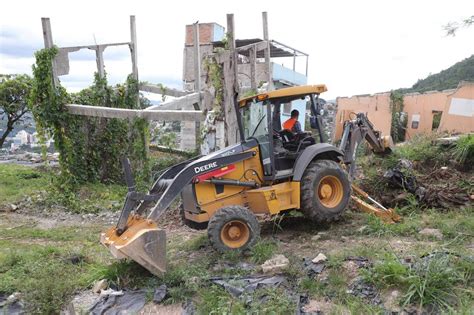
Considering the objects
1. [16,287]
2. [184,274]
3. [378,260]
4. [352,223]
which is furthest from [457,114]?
[16,287]

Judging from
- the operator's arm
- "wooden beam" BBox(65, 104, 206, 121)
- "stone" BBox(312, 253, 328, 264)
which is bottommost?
"stone" BBox(312, 253, 328, 264)

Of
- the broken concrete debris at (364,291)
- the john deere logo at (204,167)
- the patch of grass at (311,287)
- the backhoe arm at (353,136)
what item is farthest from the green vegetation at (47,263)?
the backhoe arm at (353,136)

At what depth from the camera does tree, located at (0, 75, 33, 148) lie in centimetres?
1781

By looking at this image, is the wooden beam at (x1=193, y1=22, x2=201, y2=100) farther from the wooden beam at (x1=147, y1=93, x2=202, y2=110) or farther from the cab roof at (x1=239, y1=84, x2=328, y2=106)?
the cab roof at (x1=239, y1=84, x2=328, y2=106)

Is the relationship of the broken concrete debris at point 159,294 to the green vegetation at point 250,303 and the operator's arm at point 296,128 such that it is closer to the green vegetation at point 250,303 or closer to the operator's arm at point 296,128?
the green vegetation at point 250,303

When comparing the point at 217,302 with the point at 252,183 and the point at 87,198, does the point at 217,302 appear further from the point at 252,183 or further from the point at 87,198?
the point at 87,198

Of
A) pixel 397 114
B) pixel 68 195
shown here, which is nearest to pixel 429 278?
pixel 68 195

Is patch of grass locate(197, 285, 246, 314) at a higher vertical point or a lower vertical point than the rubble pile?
lower

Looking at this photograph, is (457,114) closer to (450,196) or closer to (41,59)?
(450,196)

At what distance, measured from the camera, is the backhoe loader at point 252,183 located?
607 centimetres

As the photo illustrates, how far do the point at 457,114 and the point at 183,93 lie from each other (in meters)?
8.27

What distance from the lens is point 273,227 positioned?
7672 millimetres

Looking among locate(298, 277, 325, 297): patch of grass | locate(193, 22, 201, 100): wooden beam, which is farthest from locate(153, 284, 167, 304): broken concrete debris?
locate(193, 22, 201, 100): wooden beam

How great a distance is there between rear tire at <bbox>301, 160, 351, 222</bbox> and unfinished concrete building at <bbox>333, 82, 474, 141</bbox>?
6171mm
